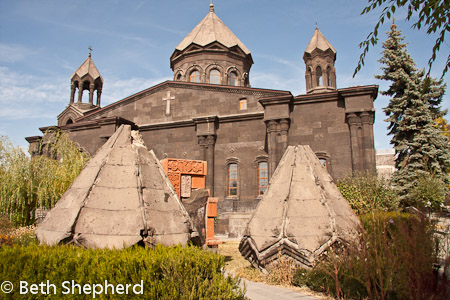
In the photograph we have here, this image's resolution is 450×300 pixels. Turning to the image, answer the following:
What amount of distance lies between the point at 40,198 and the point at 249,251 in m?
8.86

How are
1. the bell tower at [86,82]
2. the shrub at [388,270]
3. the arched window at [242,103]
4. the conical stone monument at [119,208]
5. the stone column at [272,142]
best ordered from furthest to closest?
1. the bell tower at [86,82]
2. the arched window at [242,103]
3. the stone column at [272,142]
4. the conical stone monument at [119,208]
5. the shrub at [388,270]

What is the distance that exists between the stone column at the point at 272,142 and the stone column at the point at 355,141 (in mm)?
3617

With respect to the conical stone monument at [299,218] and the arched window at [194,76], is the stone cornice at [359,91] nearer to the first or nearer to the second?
the conical stone monument at [299,218]

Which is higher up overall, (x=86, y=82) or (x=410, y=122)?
(x=86, y=82)

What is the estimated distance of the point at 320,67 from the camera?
67.9ft

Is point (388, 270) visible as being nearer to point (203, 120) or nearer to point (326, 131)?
point (326, 131)

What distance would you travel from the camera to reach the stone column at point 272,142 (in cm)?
1623

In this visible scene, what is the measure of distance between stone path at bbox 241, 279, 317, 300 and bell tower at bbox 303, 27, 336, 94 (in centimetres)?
1698

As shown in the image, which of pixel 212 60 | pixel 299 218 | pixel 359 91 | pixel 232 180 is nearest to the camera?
pixel 299 218

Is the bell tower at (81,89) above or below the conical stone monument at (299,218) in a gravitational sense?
above

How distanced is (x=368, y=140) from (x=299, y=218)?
11125 mm

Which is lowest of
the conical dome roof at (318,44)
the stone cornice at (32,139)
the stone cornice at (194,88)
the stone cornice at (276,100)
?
the stone cornice at (32,139)

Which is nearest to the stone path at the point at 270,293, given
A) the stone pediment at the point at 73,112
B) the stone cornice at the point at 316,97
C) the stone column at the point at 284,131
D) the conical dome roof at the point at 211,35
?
the stone column at the point at 284,131

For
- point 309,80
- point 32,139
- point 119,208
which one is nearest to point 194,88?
point 309,80
